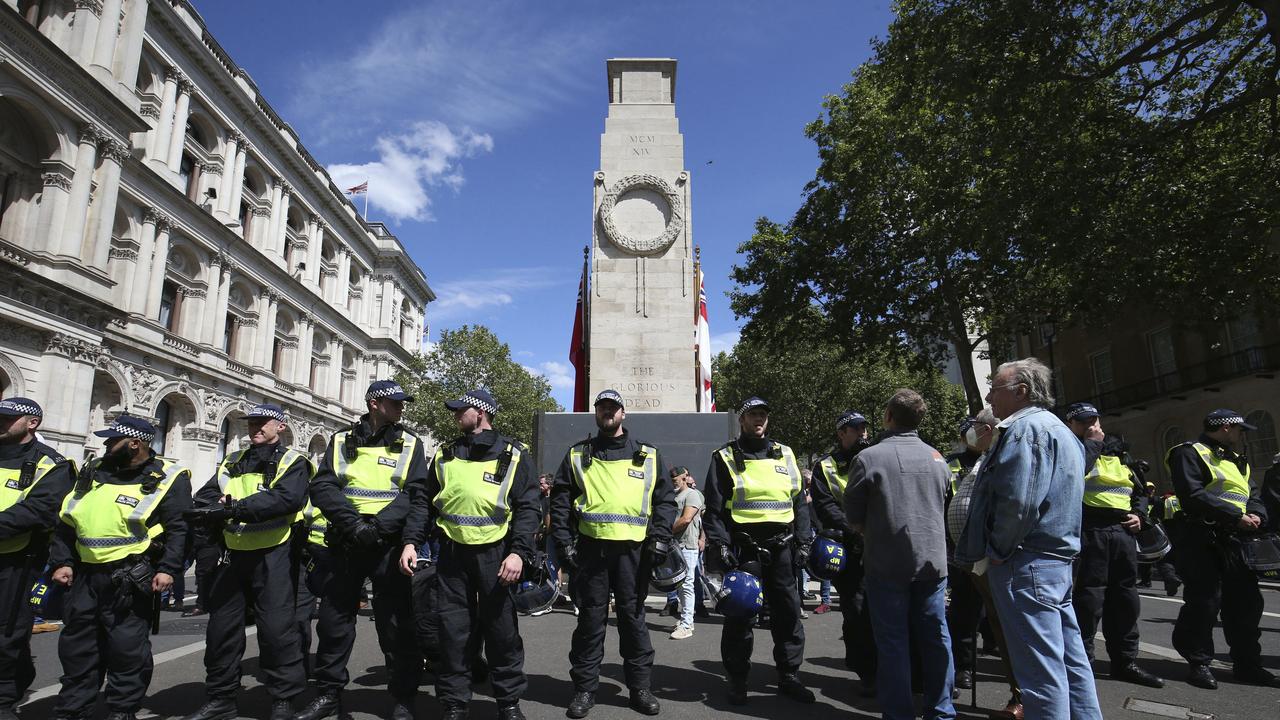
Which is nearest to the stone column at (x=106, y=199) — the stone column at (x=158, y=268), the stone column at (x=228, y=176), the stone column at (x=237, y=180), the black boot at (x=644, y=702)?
the stone column at (x=158, y=268)

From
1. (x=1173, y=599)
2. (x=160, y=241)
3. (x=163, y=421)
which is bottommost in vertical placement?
(x=1173, y=599)

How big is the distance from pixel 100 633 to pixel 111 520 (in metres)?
0.69

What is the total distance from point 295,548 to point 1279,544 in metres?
7.17

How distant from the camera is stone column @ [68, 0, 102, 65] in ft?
73.5

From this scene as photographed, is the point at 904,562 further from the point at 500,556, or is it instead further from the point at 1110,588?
the point at 1110,588

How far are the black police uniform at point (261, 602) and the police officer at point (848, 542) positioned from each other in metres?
3.65

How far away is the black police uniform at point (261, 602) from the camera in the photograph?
4574mm

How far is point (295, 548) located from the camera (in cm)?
498

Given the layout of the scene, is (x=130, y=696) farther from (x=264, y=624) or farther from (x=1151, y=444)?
(x=1151, y=444)

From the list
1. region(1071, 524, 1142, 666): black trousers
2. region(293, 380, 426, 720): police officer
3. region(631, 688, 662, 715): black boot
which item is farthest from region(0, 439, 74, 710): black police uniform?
region(1071, 524, 1142, 666): black trousers

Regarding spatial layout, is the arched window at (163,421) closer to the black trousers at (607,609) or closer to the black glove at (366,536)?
the black glove at (366,536)


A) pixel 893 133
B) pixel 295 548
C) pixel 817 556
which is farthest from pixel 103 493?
pixel 893 133

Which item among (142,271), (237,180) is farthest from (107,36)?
(237,180)

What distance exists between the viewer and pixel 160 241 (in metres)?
28.1
